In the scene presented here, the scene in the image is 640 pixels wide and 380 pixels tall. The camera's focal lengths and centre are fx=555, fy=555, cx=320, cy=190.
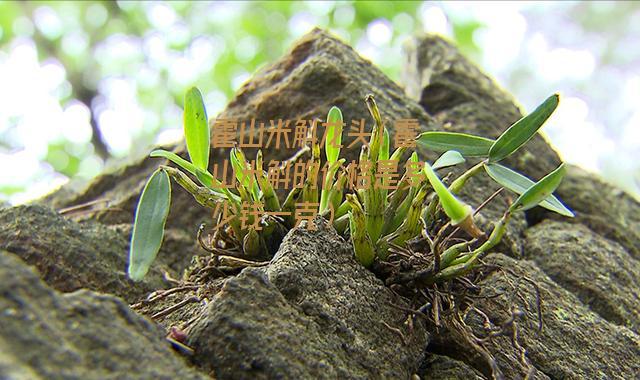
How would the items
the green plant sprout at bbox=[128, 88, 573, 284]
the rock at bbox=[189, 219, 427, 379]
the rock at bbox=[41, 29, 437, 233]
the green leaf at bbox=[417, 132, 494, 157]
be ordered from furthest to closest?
the rock at bbox=[41, 29, 437, 233] < the green leaf at bbox=[417, 132, 494, 157] < the green plant sprout at bbox=[128, 88, 573, 284] < the rock at bbox=[189, 219, 427, 379]

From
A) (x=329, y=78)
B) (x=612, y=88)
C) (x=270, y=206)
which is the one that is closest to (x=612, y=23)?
(x=612, y=88)

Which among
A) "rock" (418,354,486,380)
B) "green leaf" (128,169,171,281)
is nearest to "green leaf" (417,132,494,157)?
"rock" (418,354,486,380)

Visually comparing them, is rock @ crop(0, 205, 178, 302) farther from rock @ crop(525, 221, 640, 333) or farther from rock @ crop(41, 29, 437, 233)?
rock @ crop(525, 221, 640, 333)

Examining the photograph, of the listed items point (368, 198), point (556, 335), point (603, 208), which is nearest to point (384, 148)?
point (368, 198)

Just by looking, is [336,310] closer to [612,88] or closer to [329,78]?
[329,78]

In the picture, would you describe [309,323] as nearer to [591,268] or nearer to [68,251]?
[68,251]

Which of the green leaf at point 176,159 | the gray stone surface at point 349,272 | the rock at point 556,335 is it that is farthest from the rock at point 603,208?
the green leaf at point 176,159
